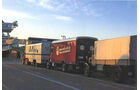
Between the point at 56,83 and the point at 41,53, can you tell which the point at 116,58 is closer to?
the point at 56,83

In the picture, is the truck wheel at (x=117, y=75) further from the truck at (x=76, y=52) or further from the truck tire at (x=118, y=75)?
the truck at (x=76, y=52)

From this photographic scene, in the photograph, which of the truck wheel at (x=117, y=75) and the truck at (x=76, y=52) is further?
the truck at (x=76, y=52)

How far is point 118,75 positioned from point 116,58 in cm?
133

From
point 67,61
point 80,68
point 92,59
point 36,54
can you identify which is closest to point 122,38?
point 92,59

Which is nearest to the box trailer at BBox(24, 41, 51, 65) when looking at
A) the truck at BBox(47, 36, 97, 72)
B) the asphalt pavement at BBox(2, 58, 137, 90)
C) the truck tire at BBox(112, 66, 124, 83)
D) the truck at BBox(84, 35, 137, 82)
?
the truck at BBox(47, 36, 97, 72)

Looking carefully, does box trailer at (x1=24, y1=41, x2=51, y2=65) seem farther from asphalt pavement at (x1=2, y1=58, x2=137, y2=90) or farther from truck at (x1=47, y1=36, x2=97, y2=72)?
asphalt pavement at (x1=2, y1=58, x2=137, y2=90)

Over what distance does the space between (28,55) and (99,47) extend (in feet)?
70.0

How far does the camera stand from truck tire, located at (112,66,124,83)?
46.6ft

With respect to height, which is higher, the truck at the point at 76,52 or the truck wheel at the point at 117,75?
the truck at the point at 76,52

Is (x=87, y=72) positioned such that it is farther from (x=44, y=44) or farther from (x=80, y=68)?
(x=44, y=44)

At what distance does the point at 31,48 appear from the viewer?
115 ft

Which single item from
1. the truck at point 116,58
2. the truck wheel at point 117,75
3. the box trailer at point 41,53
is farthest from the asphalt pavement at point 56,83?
the box trailer at point 41,53

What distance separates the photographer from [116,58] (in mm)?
15188

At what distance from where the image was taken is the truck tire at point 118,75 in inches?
560
